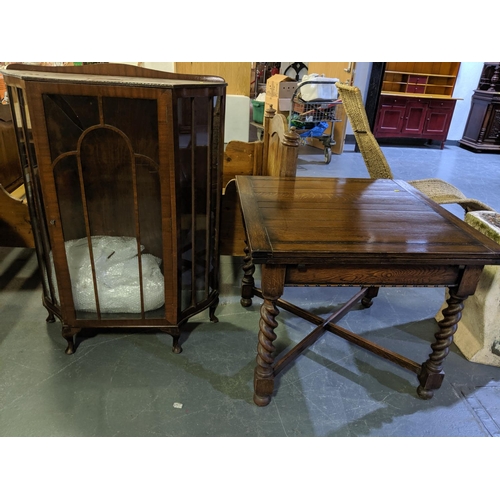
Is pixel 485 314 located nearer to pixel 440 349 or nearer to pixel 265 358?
pixel 440 349

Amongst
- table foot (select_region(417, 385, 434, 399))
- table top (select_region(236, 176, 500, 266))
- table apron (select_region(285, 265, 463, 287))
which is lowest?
table foot (select_region(417, 385, 434, 399))

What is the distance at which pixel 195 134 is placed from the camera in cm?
165

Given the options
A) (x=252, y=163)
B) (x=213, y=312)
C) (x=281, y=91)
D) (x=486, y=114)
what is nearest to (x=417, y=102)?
(x=486, y=114)

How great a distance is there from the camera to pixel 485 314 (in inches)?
75.6

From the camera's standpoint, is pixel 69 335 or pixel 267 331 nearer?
pixel 267 331

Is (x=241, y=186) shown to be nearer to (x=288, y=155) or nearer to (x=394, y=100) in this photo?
(x=288, y=155)

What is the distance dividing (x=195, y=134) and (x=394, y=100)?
19.9 ft

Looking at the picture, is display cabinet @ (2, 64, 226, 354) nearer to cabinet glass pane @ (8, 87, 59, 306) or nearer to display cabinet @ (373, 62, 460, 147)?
cabinet glass pane @ (8, 87, 59, 306)

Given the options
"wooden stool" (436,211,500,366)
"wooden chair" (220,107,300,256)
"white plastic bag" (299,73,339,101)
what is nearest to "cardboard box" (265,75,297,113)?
"white plastic bag" (299,73,339,101)

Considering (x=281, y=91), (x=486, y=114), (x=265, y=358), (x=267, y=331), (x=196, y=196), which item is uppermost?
(x=281, y=91)

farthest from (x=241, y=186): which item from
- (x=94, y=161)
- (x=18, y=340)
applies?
(x=18, y=340)

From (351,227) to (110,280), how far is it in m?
1.11

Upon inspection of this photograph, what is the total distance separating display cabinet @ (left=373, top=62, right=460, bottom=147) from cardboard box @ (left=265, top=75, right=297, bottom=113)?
198cm

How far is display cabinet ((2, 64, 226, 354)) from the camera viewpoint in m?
1.52
